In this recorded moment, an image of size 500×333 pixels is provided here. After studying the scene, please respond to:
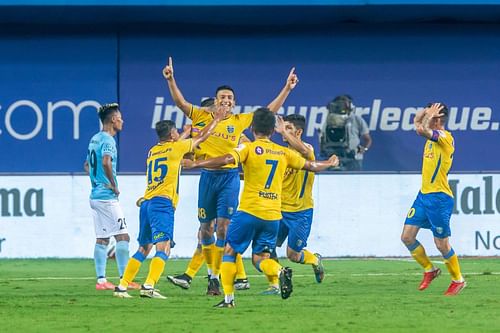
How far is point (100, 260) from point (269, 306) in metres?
3.56

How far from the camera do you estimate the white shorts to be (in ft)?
52.3

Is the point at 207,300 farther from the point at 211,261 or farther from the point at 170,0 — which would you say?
the point at 170,0

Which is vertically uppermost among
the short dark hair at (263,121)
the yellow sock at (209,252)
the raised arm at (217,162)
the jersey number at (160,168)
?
the short dark hair at (263,121)

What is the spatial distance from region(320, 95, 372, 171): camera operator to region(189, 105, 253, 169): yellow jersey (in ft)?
33.6

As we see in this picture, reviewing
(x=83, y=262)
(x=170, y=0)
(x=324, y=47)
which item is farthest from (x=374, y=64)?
(x=83, y=262)

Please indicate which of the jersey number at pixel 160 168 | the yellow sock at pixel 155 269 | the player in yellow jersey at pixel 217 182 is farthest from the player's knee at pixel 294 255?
the yellow sock at pixel 155 269

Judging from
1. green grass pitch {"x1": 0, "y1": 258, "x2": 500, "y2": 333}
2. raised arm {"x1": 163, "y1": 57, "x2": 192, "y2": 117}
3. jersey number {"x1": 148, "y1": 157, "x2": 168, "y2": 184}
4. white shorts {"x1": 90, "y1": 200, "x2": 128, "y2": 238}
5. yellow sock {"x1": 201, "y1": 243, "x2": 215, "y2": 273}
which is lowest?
green grass pitch {"x1": 0, "y1": 258, "x2": 500, "y2": 333}

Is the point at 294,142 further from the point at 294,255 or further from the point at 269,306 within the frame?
the point at 294,255

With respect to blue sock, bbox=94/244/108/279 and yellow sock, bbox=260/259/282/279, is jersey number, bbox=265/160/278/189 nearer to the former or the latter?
yellow sock, bbox=260/259/282/279

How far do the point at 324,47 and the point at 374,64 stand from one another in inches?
45.5

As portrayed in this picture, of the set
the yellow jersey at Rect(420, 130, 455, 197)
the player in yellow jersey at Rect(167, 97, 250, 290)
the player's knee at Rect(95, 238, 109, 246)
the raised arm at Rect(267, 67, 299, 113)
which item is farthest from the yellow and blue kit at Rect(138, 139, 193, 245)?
the yellow jersey at Rect(420, 130, 455, 197)

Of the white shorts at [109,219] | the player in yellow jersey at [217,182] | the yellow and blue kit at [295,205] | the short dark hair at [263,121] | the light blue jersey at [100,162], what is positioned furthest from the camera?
the yellow and blue kit at [295,205]

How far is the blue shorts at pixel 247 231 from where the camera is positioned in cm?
1268

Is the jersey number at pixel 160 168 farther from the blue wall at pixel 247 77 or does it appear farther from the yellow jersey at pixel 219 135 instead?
the blue wall at pixel 247 77
